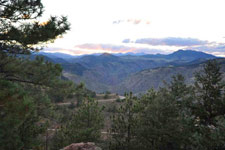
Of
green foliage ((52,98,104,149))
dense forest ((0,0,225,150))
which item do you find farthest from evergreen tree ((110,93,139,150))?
green foliage ((52,98,104,149))

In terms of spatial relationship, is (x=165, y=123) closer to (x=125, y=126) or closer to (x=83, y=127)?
(x=125, y=126)

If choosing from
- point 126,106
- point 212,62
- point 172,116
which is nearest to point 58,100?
point 126,106

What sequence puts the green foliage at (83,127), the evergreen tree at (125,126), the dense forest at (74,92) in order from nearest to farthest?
the dense forest at (74,92) < the evergreen tree at (125,126) < the green foliage at (83,127)

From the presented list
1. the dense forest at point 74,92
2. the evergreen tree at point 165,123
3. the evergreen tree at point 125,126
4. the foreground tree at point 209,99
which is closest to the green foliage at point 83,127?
the evergreen tree at point 125,126

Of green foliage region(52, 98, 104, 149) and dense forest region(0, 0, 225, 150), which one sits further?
green foliage region(52, 98, 104, 149)

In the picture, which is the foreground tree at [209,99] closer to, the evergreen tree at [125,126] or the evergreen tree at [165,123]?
the evergreen tree at [165,123]

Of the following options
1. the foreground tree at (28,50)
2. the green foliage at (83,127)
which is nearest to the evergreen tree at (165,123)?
the green foliage at (83,127)

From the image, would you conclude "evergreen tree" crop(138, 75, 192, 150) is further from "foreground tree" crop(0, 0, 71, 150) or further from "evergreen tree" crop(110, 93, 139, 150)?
"foreground tree" crop(0, 0, 71, 150)

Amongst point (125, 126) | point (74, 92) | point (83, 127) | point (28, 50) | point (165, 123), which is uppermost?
point (28, 50)

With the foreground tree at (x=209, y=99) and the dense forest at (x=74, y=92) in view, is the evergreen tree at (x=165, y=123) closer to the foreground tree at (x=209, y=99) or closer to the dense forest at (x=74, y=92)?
the dense forest at (x=74, y=92)

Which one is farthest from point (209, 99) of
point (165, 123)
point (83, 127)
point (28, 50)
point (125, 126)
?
point (83, 127)

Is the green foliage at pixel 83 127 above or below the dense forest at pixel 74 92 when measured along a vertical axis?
below

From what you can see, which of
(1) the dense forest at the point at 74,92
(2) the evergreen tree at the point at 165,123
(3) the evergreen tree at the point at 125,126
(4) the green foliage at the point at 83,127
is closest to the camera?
(1) the dense forest at the point at 74,92

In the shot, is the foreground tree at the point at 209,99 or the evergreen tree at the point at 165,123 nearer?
the foreground tree at the point at 209,99
